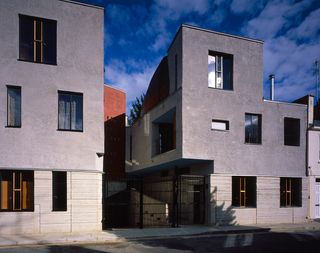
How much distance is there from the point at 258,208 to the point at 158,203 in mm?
7030

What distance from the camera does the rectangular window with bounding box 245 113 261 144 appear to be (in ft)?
56.5

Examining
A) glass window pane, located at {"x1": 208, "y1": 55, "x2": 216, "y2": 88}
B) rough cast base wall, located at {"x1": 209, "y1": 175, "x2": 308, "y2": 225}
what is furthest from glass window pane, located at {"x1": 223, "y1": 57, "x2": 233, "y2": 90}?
rough cast base wall, located at {"x1": 209, "y1": 175, "x2": 308, "y2": 225}

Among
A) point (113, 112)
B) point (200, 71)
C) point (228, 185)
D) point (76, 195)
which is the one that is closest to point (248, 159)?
point (228, 185)

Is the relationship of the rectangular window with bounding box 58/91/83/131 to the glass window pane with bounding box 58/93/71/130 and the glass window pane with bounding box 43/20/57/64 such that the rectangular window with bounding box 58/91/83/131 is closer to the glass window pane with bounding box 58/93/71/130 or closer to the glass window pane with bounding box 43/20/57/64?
the glass window pane with bounding box 58/93/71/130

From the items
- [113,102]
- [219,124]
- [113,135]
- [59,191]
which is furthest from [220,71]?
[113,102]

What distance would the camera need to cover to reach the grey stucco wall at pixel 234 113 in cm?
1592

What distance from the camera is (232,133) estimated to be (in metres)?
16.6

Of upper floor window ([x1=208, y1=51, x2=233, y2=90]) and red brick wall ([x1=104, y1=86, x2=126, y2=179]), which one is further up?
upper floor window ([x1=208, y1=51, x2=233, y2=90])

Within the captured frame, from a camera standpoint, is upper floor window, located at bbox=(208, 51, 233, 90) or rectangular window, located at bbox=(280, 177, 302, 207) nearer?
upper floor window, located at bbox=(208, 51, 233, 90)

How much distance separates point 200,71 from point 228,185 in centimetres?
619

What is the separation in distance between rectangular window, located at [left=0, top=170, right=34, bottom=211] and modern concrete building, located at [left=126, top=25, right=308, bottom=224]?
22.5 ft

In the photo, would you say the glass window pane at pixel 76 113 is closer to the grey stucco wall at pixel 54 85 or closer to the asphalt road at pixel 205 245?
the grey stucco wall at pixel 54 85

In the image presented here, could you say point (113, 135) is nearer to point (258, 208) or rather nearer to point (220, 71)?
point (220, 71)

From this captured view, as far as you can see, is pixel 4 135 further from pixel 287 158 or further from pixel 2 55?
pixel 287 158
